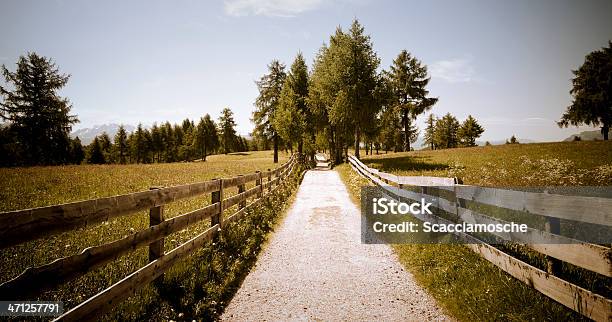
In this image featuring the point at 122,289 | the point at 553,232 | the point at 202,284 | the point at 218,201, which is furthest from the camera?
the point at 218,201

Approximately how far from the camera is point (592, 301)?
2.94m

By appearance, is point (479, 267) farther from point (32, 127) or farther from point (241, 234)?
point (32, 127)

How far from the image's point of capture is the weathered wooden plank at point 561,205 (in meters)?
3.26

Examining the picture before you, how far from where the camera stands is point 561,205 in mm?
3643

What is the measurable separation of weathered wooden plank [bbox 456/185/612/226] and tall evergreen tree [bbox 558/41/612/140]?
151ft

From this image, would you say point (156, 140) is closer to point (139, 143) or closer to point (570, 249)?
point (139, 143)

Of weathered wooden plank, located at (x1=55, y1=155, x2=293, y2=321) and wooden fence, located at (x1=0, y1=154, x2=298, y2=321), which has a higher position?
wooden fence, located at (x1=0, y1=154, x2=298, y2=321)

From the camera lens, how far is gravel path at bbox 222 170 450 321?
415 centimetres

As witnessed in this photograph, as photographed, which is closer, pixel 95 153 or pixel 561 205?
pixel 561 205

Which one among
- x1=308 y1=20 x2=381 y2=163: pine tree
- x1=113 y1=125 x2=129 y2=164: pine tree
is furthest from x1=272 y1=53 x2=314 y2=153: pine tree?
x1=113 y1=125 x2=129 y2=164: pine tree

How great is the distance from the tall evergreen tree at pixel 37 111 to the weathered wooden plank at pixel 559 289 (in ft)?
155

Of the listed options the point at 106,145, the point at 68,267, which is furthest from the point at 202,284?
the point at 106,145

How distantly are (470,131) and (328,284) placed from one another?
3478 inches

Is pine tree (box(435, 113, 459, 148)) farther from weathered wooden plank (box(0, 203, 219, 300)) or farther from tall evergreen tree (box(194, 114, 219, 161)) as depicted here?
weathered wooden plank (box(0, 203, 219, 300))
